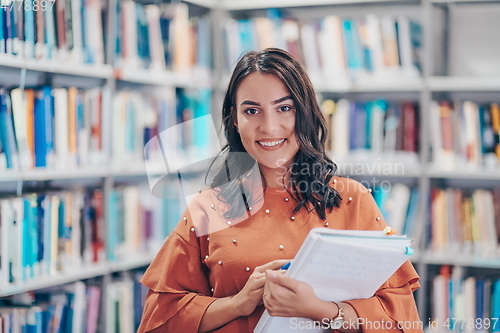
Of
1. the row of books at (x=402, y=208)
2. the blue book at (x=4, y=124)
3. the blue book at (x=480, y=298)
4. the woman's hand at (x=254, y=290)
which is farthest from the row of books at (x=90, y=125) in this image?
the blue book at (x=480, y=298)

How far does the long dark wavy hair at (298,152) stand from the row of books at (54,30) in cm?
87

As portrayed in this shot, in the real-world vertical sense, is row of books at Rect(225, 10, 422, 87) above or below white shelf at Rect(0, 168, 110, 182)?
above

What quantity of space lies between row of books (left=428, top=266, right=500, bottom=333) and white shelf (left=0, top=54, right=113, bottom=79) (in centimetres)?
166

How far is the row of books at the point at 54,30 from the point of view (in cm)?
172

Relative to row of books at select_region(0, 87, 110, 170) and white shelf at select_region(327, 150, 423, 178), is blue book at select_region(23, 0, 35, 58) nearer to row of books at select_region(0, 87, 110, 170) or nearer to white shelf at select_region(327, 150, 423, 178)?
row of books at select_region(0, 87, 110, 170)

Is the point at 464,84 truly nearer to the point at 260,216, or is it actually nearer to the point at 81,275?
the point at 260,216

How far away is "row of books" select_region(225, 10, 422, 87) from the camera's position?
238cm

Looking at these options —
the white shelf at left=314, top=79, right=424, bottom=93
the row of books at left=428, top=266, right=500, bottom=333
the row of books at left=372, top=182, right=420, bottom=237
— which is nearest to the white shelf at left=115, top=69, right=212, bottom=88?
the white shelf at left=314, top=79, right=424, bottom=93

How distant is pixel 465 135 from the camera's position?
7.51 feet

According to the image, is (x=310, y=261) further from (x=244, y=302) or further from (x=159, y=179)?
(x=159, y=179)

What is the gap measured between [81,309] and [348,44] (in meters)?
1.58

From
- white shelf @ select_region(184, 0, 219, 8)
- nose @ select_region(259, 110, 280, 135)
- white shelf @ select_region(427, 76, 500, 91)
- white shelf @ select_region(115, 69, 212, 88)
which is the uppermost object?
white shelf @ select_region(184, 0, 219, 8)

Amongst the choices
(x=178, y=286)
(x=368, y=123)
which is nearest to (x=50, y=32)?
(x=178, y=286)

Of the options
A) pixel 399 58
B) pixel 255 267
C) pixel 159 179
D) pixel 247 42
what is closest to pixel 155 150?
pixel 159 179
